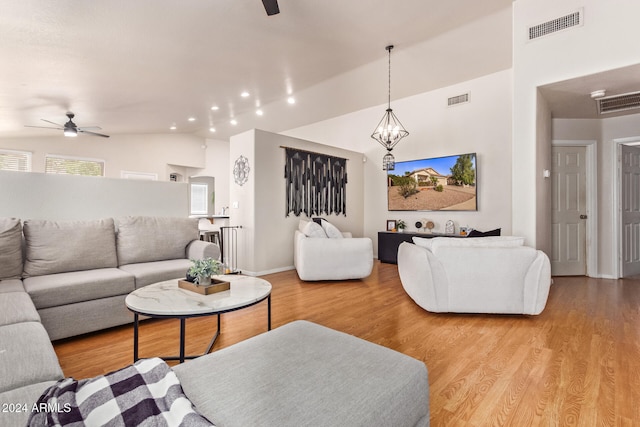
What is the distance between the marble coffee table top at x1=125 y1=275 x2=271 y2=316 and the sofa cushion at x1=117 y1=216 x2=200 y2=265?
43.9 inches

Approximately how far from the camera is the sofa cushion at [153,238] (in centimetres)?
314

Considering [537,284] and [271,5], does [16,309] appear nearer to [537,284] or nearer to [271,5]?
[271,5]

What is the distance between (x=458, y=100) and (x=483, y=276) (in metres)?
3.73

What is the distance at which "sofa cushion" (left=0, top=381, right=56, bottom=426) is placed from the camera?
2.81ft

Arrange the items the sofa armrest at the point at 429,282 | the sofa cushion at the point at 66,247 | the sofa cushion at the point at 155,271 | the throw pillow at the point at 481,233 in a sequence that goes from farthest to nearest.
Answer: the throw pillow at the point at 481,233 < the sofa armrest at the point at 429,282 < the sofa cushion at the point at 155,271 < the sofa cushion at the point at 66,247

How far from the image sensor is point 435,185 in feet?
18.7

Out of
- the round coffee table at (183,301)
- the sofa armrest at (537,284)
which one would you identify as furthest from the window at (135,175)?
the sofa armrest at (537,284)

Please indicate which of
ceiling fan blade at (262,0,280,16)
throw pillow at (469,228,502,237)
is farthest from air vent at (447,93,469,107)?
ceiling fan blade at (262,0,280,16)

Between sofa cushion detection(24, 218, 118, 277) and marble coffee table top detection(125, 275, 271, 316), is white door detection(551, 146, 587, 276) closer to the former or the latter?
marble coffee table top detection(125, 275, 271, 316)

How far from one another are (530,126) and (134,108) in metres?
6.39

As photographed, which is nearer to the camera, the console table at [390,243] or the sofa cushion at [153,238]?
the sofa cushion at [153,238]

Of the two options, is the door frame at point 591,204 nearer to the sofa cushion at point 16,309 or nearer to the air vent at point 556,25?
the air vent at point 556,25

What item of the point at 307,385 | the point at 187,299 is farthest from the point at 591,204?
the point at 187,299

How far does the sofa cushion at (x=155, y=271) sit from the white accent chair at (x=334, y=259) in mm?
1721
